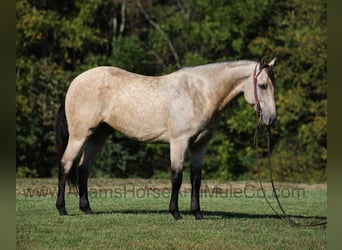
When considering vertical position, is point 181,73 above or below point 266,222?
above

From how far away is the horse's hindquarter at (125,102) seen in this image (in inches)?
330

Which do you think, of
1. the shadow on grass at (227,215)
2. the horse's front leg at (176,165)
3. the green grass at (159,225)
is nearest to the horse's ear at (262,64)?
the horse's front leg at (176,165)

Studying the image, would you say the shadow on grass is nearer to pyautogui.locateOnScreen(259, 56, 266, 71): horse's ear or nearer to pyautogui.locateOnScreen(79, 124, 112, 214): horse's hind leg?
pyautogui.locateOnScreen(79, 124, 112, 214): horse's hind leg

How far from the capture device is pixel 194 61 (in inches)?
896

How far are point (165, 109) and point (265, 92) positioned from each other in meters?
1.35

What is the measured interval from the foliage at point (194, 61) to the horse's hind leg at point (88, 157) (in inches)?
472

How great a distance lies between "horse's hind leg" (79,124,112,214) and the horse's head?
228cm

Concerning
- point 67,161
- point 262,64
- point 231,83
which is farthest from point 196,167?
point 67,161

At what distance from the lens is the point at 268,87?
805 cm
